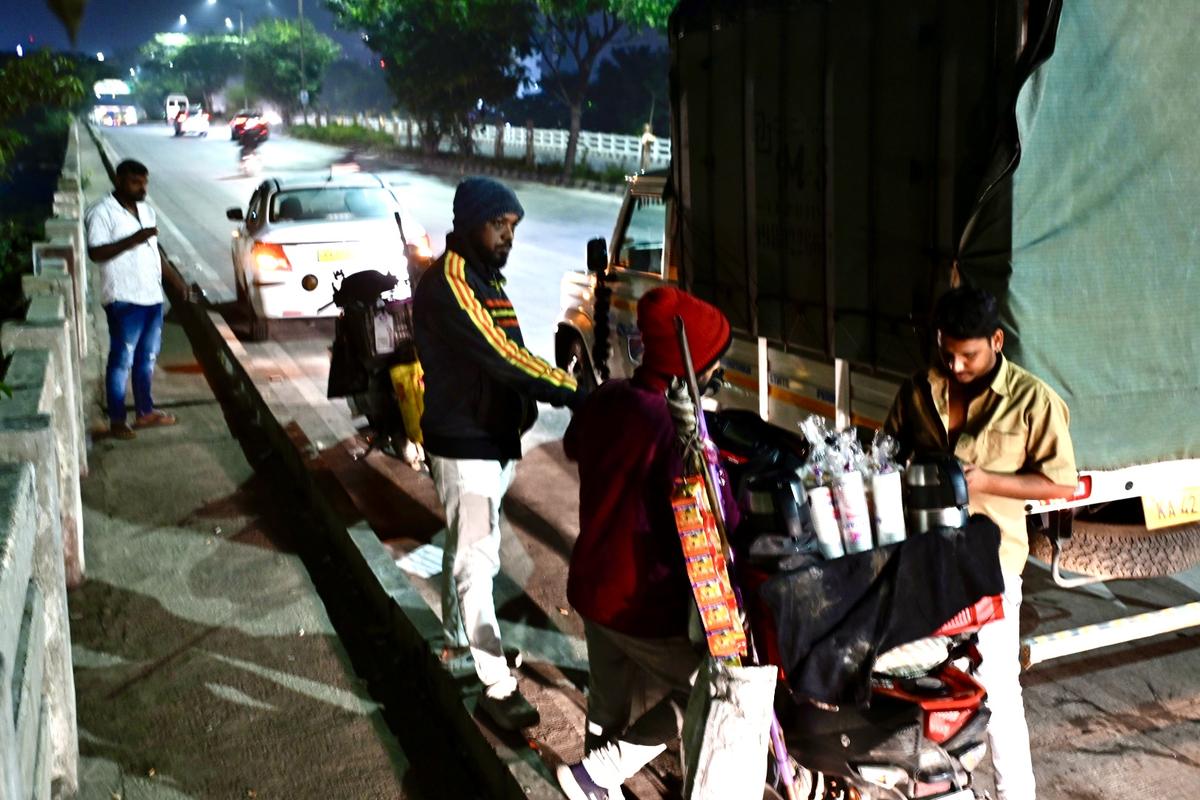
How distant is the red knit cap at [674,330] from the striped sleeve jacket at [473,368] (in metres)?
A: 0.92

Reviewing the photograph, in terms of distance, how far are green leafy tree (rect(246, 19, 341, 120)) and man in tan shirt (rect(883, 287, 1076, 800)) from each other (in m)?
81.4

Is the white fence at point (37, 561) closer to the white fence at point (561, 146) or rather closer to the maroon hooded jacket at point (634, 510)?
the maroon hooded jacket at point (634, 510)

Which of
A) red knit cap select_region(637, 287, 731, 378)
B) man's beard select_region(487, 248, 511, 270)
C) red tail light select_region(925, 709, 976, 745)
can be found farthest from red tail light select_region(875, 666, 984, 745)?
man's beard select_region(487, 248, 511, 270)

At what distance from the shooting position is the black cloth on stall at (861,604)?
2865 millimetres

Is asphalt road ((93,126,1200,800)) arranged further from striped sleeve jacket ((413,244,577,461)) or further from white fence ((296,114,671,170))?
white fence ((296,114,671,170))

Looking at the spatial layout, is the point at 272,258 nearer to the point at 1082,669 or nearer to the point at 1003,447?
the point at 1082,669

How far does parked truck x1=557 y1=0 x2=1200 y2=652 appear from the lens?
4121 millimetres

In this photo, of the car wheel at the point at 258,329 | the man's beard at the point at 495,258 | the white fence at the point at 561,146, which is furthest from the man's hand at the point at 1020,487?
the white fence at the point at 561,146

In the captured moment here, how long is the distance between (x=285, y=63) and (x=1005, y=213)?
87330 mm

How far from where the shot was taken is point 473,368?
14.1 ft

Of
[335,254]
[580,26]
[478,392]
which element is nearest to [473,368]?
[478,392]

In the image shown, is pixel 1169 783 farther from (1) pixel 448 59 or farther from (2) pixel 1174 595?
(1) pixel 448 59

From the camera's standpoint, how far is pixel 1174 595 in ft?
18.4

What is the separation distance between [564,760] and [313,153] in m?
53.9
